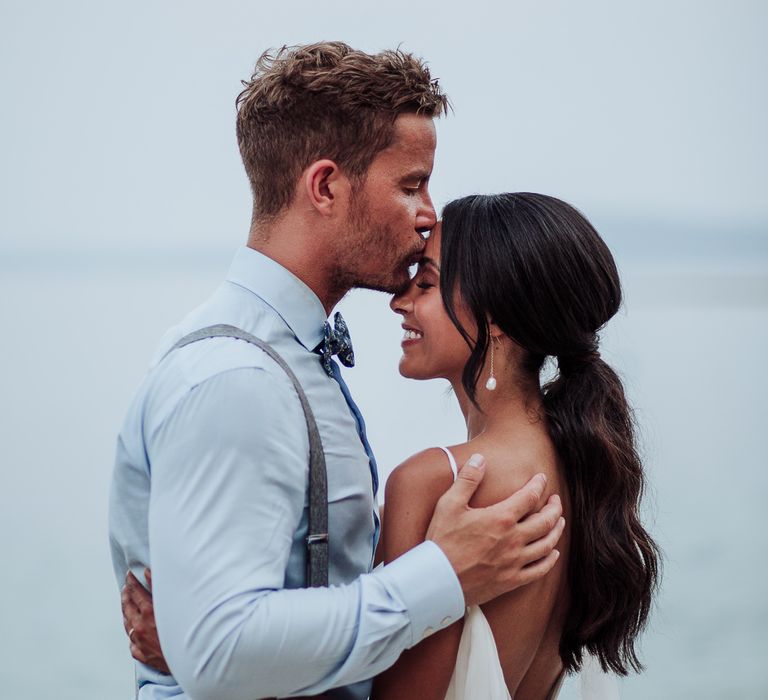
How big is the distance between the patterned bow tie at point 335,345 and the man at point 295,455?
2 cm

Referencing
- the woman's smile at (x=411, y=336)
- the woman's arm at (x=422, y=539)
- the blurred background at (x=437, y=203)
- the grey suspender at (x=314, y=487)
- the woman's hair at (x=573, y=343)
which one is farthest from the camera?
the blurred background at (x=437, y=203)

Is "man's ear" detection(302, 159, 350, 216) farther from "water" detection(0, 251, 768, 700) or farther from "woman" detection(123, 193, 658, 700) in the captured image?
"water" detection(0, 251, 768, 700)

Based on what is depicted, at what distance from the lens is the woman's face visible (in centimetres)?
172

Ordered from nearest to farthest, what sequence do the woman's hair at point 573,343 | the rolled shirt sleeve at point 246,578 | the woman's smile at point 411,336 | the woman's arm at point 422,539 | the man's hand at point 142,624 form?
the rolled shirt sleeve at point 246,578 → the man's hand at point 142,624 → the woman's arm at point 422,539 → the woman's hair at point 573,343 → the woman's smile at point 411,336

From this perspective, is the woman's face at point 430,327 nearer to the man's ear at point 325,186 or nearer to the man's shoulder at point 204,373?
the man's ear at point 325,186

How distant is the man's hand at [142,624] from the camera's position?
1434 millimetres

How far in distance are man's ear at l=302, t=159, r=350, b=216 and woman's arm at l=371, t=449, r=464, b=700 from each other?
0.43 meters

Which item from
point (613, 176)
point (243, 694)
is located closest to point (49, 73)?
point (613, 176)

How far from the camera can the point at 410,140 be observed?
1.60 metres

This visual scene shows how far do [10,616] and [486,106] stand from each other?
4.13m

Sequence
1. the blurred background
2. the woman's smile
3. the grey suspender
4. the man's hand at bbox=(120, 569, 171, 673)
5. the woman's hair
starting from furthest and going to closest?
the blurred background < the woman's smile < the woman's hair < the man's hand at bbox=(120, 569, 171, 673) < the grey suspender

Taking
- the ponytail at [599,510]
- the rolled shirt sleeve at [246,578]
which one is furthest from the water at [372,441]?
the rolled shirt sleeve at [246,578]

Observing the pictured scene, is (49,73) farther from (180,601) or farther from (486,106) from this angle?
(180,601)

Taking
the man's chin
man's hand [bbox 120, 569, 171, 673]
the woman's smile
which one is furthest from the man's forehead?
man's hand [bbox 120, 569, 171, 673]
